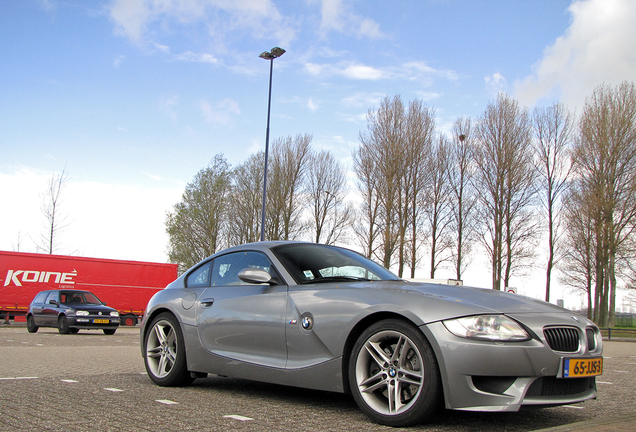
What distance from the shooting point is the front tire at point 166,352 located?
5191mm

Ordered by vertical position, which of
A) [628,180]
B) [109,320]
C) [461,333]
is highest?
[628,180]

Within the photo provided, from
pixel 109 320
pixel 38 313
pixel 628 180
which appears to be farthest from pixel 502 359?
pixel 628 180

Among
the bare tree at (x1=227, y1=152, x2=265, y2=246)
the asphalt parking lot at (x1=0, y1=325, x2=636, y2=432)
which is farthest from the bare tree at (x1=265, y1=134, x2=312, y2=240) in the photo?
the asphalt parking lot at (x1=0, y1=325, x2=636, y2=432)

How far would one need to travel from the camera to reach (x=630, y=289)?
33406 millimetres

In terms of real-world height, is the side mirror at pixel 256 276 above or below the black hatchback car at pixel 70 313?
above

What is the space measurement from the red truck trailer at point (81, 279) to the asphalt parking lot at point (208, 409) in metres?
20.4

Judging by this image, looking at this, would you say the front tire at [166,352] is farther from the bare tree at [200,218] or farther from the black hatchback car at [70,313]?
the bare tree at [200,218]

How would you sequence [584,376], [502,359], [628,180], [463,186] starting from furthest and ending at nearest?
[463,186], [628,180], [584,376], [502,359]

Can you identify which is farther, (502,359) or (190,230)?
(190,230)

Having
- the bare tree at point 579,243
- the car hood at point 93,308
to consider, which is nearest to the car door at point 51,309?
the car hood at point 93,308

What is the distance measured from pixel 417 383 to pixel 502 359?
537mm

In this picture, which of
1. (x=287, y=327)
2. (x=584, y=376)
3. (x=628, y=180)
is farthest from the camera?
(x=628, y=180)

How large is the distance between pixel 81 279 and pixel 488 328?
25.1 meters

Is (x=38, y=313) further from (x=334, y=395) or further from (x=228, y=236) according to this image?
(x=228, y=236)
